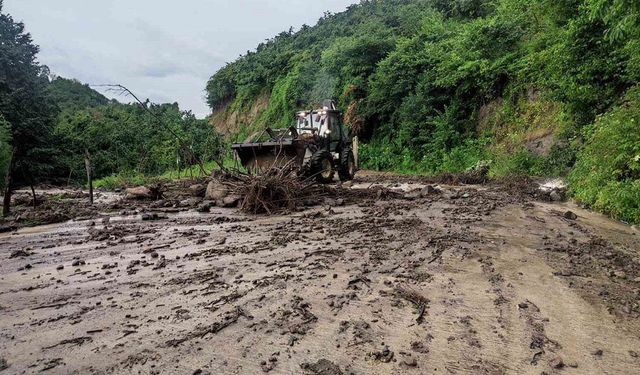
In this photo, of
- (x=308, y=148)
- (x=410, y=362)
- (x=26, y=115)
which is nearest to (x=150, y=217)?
(x=308, y=148)

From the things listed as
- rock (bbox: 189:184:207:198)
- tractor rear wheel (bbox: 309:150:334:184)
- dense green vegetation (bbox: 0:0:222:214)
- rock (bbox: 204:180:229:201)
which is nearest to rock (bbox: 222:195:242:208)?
rock (bbox: 204:180:229:201)

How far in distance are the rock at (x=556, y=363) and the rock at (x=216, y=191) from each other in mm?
7768

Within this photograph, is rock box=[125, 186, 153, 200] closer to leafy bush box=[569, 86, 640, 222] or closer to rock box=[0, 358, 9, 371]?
rock box=[0, 358, 9, 371]

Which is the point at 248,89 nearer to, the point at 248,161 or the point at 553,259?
the point at 248,161

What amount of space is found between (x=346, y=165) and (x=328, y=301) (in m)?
11.5

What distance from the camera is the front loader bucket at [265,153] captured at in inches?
420

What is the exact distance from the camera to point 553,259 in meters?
4.21

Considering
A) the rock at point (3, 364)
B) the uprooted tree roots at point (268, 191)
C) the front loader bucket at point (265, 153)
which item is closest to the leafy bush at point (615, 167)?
the uprooted tree roots at point (268, 191)

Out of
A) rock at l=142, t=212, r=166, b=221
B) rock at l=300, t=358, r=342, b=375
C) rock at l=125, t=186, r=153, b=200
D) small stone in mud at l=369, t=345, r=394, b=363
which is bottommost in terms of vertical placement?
small stone in mud at l=369, t=345, r=394, b=363

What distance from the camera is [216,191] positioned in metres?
9.45

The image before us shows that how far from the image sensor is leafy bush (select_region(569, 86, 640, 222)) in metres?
6.52

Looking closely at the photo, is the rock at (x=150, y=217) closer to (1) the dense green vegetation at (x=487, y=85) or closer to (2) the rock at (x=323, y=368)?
(2) the rock at (x=323, y=368)

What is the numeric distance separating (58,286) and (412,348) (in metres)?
3.15

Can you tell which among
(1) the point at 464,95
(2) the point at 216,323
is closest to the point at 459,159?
(1) the point at 464,95
